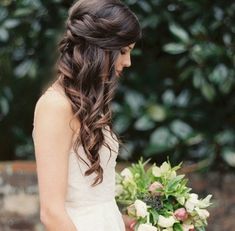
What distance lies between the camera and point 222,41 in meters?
4.96

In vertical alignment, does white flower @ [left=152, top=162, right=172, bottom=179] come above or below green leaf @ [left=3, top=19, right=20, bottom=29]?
above

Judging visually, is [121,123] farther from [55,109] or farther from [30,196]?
[55,109]

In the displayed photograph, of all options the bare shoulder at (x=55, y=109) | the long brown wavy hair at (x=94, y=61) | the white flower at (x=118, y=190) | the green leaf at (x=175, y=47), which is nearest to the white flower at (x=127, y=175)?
the white flower at (x=118, y=190)

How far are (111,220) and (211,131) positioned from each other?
223cm

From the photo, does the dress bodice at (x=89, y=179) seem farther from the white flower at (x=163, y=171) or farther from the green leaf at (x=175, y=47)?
the green leaf at (x=175, y=47)

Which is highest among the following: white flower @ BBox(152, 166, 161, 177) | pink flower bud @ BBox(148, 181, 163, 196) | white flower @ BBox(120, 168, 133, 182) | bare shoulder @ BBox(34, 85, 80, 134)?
bare shoulder @ BBox(34, 85, 80, 134)

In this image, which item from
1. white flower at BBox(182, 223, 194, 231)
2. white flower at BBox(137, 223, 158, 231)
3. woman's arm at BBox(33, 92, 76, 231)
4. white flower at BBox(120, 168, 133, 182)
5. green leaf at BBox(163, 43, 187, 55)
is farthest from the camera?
green leaf at BBox(163, 43, 187, 55)

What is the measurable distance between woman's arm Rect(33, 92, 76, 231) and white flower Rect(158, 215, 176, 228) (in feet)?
1.46

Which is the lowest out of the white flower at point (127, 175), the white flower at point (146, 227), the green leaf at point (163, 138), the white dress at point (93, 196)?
the green leaf at point (163, 138)

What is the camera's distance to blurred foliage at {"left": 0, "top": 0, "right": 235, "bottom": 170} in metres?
4.89

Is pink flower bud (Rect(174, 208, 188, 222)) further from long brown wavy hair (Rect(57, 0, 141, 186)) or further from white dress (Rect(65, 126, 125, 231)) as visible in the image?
long brown wavy hair (Rect(57, 0, 141, 186))

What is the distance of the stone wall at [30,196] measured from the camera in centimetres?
539

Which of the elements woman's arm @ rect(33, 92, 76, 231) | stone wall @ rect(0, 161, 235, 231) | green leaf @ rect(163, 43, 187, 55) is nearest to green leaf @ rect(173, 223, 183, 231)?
woman's arm @ rect(33, 92, 76, 231)

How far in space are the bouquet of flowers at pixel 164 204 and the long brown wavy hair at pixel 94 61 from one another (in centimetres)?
27
